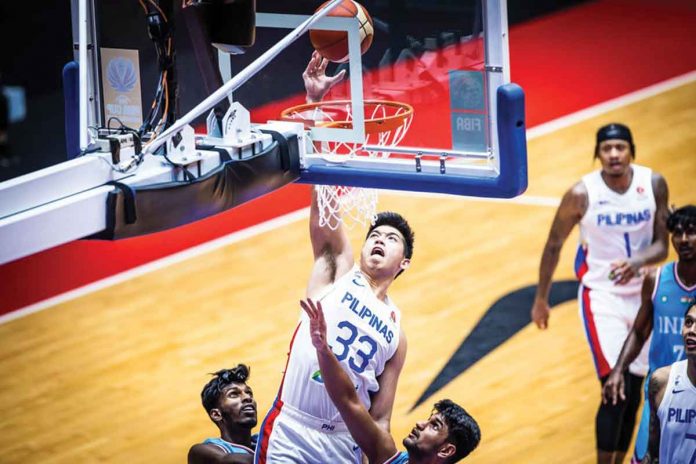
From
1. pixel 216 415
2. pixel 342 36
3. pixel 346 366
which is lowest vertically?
pixel 216 415

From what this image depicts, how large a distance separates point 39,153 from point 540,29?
17.4 feet

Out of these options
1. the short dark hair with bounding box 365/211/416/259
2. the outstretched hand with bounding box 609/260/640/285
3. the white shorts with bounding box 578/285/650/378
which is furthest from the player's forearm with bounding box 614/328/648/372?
the short dark hair with bounding box 365/211/416/259

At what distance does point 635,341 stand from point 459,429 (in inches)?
67.8

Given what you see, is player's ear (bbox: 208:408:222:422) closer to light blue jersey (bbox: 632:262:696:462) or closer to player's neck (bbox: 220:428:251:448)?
player's neck (bbox: 220:428:251:448)

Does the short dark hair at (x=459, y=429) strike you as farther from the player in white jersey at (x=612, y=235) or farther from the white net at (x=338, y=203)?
the player in white jersey at (x=612, y=235)

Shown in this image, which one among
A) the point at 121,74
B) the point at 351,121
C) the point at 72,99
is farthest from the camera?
the point at 72,99

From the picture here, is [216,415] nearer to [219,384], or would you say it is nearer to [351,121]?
[219,384]

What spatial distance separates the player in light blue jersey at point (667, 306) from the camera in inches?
263

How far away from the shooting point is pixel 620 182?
7727 millimetres

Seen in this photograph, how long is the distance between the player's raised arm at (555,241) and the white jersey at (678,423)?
1956 mm

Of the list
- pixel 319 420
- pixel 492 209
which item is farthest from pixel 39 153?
pixel 319 420

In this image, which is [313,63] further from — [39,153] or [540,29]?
[540,29]

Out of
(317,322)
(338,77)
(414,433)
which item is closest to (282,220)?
(338,77)

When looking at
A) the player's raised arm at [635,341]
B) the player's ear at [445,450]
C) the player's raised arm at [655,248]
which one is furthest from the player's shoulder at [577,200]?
the player's ear at [445,450]
